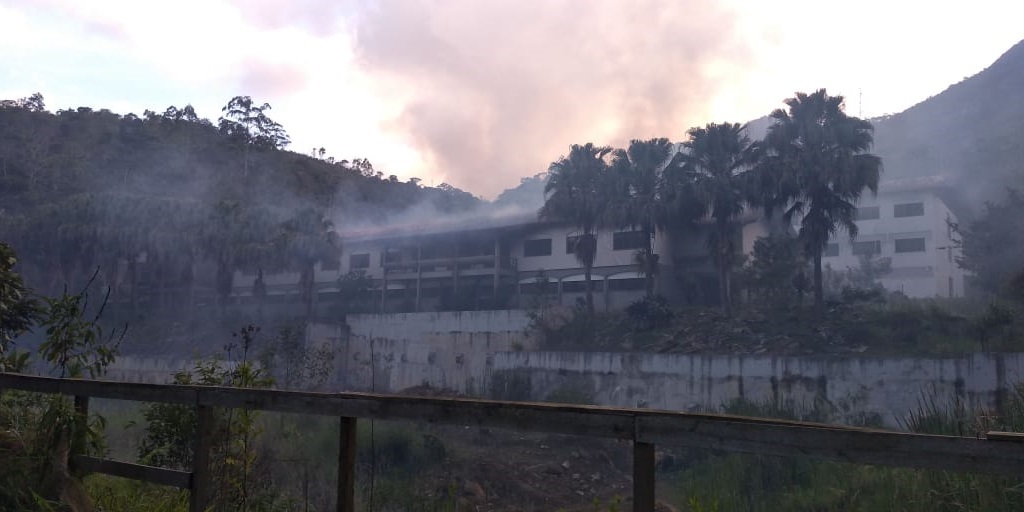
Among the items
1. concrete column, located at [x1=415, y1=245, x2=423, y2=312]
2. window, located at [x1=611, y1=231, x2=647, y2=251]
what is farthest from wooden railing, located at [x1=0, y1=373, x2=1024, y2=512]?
concrete column, located at [x1=415, y1=245, x2=423, y2=312]

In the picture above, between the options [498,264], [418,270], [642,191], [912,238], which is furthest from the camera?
[418,270]

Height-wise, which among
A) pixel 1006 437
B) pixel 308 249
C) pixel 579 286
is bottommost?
pixel 1006 437

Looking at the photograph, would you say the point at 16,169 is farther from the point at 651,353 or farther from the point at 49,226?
the point at 651,353

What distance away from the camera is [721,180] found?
4175 cm

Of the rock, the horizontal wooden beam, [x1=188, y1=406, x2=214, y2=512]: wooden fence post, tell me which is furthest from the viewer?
the rock

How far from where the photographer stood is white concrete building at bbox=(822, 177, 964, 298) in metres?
48.2

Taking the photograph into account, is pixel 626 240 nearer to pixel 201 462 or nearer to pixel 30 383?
pixel 30 383

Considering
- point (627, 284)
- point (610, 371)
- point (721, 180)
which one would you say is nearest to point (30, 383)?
point (610, 371)

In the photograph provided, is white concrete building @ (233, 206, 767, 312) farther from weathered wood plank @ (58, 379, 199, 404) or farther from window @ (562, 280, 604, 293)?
weathered wood plank @ (58, 379, 199, 404)

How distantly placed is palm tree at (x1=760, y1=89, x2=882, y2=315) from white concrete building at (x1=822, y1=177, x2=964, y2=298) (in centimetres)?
910

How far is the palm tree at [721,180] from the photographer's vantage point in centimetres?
4122

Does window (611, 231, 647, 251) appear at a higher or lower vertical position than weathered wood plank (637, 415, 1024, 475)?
higher

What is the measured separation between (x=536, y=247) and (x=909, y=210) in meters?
22.5

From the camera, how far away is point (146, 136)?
8612cm
